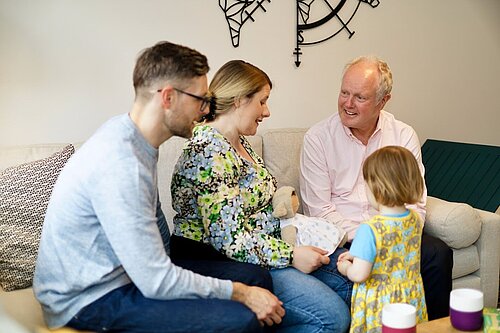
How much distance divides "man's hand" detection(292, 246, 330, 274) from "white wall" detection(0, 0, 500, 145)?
104cm

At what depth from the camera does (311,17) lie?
11.4 feet

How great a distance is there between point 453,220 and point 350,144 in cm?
52

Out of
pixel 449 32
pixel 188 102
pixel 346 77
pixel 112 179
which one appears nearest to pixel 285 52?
pixel 346 77

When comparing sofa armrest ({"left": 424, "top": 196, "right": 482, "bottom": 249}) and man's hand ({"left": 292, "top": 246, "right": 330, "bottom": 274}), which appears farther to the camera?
sofa armrest ({"left": 424, "top": 196, "right": 482, "bottom": 249})

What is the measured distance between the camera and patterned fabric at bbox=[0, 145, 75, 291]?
2.24 meters

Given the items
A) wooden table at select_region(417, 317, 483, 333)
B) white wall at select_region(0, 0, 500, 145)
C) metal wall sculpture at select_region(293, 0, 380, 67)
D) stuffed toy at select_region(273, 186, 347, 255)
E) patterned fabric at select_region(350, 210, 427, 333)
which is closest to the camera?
wooden table at select_region(417, 317, 483, 333)

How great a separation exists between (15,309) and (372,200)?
1.11 meters

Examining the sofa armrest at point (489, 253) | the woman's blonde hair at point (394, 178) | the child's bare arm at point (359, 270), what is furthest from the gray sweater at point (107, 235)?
the sofa armrest at point (489, 253)

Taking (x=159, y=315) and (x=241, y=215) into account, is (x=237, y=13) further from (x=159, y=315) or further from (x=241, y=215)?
(x=159, y=315)

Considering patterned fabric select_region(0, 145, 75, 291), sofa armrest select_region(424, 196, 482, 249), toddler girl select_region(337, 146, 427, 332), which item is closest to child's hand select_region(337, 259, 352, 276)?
toddler girl select_region(337, 146, 427, 332)

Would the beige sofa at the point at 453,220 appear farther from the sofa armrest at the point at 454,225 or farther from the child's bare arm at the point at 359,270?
the child's bare arm at the point at 359,270

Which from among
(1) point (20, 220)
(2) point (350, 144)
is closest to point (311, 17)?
(2) point (350, 144)

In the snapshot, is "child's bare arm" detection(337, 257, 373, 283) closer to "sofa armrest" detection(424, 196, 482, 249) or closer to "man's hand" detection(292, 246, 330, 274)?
"man's hand" detection(292, 246, 330, 274)

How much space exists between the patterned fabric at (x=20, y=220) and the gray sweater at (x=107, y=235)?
0.33m
